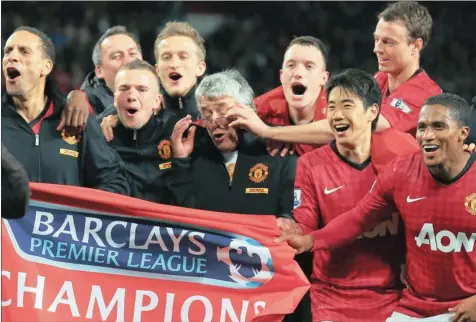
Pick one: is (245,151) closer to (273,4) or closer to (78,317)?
(78,317)

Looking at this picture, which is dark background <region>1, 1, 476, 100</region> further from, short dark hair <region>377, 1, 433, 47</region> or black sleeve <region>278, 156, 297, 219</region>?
black sleeve <region>278, 156, 297, 219</region>

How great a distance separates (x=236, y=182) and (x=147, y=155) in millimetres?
512

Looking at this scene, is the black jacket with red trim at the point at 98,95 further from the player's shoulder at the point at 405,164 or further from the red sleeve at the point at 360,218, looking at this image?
the player's shoulder at the point at 405,164

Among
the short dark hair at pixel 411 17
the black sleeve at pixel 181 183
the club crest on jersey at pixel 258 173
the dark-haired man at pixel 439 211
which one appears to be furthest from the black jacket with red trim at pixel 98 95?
the dark-haired man at pixel 439 211

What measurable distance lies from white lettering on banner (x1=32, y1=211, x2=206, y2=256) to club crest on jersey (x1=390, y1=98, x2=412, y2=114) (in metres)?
1.34

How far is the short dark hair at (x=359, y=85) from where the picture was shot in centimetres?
463

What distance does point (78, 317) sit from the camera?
14.6 feet

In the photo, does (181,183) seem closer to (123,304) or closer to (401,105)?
(123,304)

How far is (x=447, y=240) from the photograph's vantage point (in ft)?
14.0

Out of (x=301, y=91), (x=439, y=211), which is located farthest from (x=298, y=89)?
(x=439, y=211)

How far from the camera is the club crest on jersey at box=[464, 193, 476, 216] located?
425cm

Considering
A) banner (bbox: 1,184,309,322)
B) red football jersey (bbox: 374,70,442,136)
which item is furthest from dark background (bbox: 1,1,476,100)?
banner (bbox: 1,184,309,322)

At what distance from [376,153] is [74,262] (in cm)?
147

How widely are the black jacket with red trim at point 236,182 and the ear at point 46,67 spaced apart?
29.9 inches
